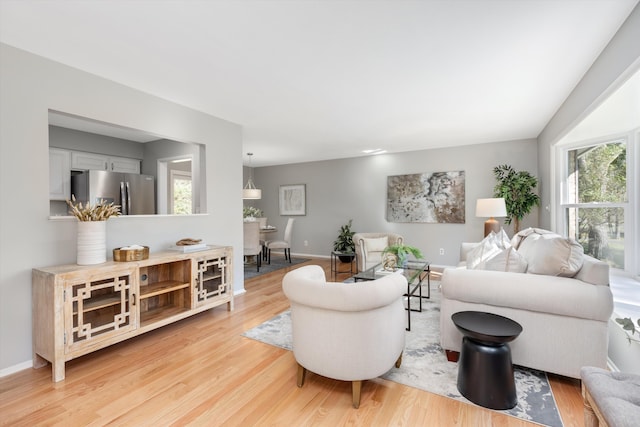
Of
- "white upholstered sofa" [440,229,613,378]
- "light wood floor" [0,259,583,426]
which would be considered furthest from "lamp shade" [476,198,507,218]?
"light wood floor" [0,259,583,426]

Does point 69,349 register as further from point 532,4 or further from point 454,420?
point 532,4

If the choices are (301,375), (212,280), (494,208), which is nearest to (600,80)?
(494,208)

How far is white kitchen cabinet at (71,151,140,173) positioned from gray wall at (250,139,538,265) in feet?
10.9

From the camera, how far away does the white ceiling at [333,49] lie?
1.71 metres

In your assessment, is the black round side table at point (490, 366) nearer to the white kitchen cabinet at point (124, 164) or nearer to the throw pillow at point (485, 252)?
the throw pillow at point (485, 252)

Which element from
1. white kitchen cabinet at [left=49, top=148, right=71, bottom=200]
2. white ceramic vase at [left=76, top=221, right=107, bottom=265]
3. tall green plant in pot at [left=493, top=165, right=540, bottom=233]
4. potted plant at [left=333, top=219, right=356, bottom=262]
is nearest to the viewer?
white ceramic vase at [left=76, top=221, right=107, bottom=265]

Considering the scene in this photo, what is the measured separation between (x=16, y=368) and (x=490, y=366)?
127 inches

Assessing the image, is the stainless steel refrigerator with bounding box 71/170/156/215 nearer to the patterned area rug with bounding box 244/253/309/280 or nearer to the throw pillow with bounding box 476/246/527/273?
the patterned area rug with bounding box 244/253/309/280

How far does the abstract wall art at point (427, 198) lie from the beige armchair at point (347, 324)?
420 cm

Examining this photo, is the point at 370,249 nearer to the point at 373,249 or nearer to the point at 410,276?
the point at 373,249

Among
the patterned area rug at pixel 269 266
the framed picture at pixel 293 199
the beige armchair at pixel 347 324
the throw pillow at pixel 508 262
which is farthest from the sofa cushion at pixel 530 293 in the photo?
the framed picture at pixel 293 199

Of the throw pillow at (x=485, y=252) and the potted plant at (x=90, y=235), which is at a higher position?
the potted plant at (x=90, y=235)

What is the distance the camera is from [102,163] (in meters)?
4.49

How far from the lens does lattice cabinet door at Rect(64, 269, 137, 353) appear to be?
6.69 feet
